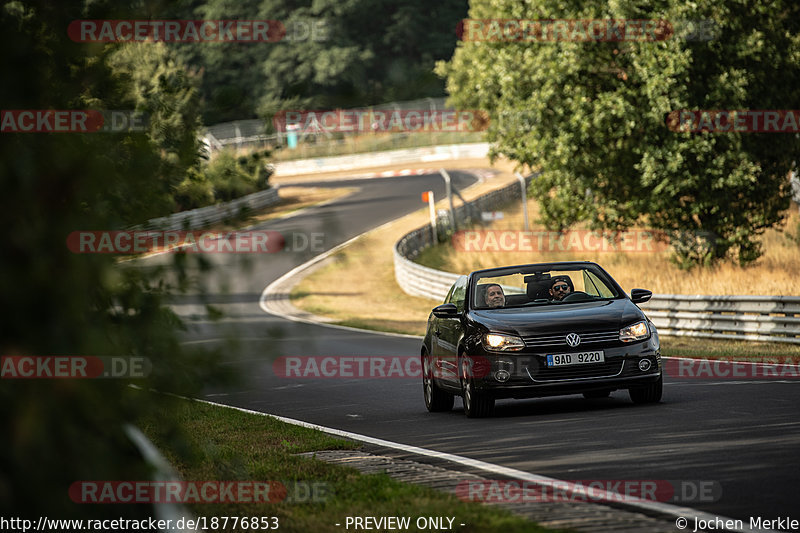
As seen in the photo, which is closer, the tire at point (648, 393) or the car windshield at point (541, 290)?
the tire at point (648, 393)

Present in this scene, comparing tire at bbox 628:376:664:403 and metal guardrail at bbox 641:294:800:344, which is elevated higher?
tire at bbox 628:376:664:403

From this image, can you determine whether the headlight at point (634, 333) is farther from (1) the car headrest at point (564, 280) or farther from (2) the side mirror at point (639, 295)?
(1) the car headrest at point (564, 280)

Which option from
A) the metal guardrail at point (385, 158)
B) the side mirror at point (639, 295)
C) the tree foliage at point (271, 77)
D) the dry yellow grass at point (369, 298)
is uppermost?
the tree foliage at point (271, 77)

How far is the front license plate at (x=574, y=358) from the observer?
1177cm

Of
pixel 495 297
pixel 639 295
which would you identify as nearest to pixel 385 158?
pixel 495 297

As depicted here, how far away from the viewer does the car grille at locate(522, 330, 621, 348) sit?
11.8 m

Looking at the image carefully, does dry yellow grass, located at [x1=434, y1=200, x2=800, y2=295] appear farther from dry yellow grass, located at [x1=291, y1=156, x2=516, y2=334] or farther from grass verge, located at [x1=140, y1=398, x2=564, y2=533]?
grass verge, located at [x1=140, y1=398, x2=564, y2=533]

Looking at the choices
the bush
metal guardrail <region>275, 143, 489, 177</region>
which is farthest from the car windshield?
metal guardrail <region>275, 143, 489, 177</region>

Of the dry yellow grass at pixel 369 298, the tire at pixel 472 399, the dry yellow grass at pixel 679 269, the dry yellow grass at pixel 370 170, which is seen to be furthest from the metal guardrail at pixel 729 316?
the dry yellow grass at pixel 370 170

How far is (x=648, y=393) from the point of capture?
12430 mm

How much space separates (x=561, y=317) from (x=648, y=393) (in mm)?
1324

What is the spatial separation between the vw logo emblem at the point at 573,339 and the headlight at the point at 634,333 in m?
0.45

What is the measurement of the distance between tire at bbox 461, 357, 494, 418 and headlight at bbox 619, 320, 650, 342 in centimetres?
151

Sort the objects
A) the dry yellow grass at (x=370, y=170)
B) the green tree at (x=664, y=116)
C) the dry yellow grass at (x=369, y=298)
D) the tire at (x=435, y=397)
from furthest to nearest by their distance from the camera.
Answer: the dry yellow grass at (x=370, y=170) < the dry yellow grass at (x=369, y=298) < the green tree at (x=664, y=116) < the tire at (x=435, y=397)
